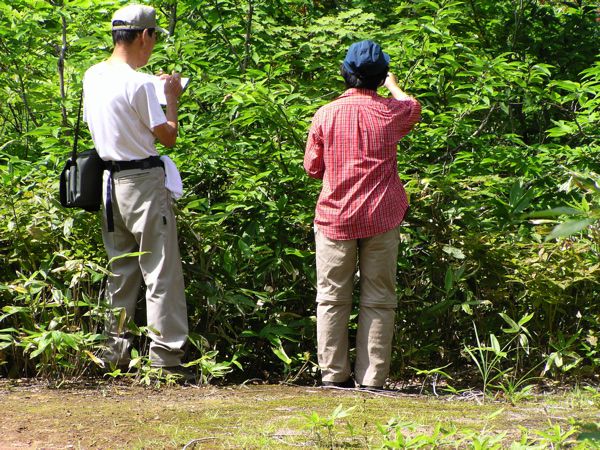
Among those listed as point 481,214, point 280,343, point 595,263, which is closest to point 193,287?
point 280,343

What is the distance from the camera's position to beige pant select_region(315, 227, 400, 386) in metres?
4.98

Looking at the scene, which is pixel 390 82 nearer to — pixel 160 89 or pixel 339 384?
pixel 160 89

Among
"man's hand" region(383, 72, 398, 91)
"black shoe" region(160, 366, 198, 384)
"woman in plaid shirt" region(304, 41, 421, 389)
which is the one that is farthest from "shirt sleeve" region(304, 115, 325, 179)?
"black shoe" region(160, 366, 198, 384)

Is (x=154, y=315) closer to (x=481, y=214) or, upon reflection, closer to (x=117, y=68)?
(x=117, y=68)

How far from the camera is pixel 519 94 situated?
6137 millimetres

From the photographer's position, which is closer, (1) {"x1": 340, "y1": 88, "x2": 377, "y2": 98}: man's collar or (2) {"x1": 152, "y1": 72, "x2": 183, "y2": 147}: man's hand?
(2) {"x1": 152, "y1": 72, "x2": 183, "y2": 147}: man's hand

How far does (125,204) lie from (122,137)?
36 cm

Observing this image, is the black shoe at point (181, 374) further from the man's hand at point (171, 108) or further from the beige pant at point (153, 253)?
the man's hand at point (171, 108)

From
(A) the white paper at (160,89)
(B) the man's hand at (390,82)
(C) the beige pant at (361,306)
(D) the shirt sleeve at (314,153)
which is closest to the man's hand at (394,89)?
(B) the man's hand at (390,82)

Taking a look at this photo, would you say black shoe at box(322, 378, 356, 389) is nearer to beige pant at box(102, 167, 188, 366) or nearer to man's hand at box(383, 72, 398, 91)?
beige pant at box(102, 167, 188, 366)

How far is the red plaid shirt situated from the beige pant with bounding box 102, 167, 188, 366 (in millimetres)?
860

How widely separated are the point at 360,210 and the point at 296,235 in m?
0.76

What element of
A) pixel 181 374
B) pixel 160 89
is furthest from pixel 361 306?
pixel 160 89

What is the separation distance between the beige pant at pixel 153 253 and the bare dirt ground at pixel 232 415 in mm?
237
